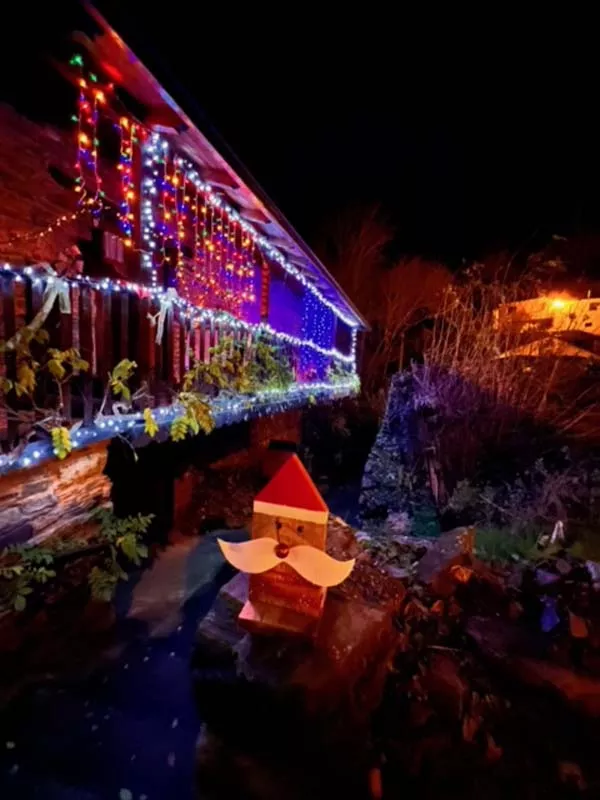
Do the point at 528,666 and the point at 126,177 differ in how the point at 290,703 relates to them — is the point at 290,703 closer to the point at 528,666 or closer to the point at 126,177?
the point at 528,666

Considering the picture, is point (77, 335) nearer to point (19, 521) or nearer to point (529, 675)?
point (19, 521)

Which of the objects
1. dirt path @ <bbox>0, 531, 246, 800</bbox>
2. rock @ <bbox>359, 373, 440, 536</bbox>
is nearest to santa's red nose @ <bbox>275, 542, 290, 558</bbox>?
dirt path @ <bbox>0, 531, 246, 800</bbox>

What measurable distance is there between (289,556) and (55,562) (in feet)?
8.28

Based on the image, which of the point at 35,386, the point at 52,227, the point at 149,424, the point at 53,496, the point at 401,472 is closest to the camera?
the point at 35,386

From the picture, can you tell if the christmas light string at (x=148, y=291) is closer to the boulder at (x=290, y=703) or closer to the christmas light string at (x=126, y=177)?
the christmas light string at (x=126, y=177)

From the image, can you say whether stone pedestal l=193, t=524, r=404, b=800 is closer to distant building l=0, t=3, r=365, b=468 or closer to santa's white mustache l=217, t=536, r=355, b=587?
santa's white mustache l=217, t=536, r=355, b=587

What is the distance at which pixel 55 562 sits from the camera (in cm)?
412

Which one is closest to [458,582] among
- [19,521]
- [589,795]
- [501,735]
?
[501,735]

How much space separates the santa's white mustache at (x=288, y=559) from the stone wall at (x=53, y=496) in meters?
1.94

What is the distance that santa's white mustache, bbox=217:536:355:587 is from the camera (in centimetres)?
309

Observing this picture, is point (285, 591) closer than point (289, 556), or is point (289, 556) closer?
point (289, 556)

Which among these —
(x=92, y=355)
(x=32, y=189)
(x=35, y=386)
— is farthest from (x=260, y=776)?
(x=32, y=189)

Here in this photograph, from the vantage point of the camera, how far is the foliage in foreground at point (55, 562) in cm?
366

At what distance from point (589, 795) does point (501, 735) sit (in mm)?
764
